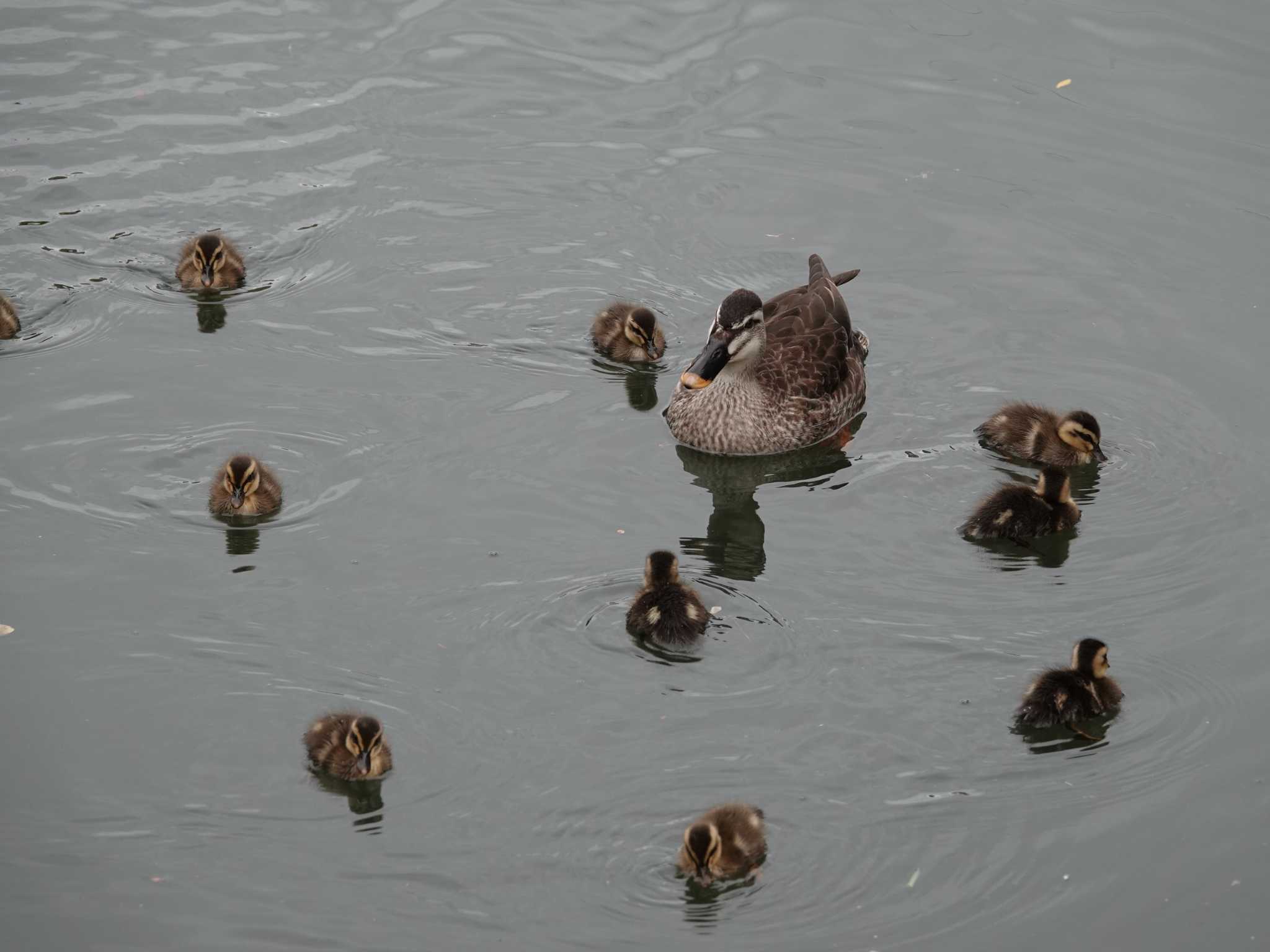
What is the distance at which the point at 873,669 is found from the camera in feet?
26.8

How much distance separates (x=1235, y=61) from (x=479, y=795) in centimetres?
981

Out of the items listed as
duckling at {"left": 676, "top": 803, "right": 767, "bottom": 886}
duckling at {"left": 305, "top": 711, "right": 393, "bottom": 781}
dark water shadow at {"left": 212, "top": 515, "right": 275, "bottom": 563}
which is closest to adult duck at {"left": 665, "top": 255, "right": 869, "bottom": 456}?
dark water shadow at {"left": 212, "top": 515, "right": 275, "bottom": 563}

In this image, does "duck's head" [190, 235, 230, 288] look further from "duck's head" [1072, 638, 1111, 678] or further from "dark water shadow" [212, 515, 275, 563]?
"duck's head" [1072, 638, 1111, 678]

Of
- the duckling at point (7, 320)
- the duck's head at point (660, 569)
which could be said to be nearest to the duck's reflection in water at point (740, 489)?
the duck's head at point (660, 569)

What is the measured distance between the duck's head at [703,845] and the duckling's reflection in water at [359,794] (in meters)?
1.23

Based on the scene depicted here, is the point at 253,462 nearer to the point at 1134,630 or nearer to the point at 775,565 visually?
the point at 775,565

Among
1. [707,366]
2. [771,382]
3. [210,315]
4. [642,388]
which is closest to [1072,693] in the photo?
[707,366]

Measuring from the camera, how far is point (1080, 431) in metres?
9.89

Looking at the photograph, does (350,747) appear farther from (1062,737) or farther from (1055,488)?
(1055,488)

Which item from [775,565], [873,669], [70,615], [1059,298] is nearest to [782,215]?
→ [1059,298]

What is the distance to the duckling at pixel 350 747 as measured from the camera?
7.20 metres

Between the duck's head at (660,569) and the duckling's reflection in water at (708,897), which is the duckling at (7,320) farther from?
the duckling's reflection in water at (708,897)

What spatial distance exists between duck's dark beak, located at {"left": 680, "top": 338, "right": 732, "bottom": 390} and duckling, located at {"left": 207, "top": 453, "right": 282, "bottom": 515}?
2.32 m

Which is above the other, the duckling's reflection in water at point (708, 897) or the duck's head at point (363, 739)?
the duck's head at point (363, 739)
